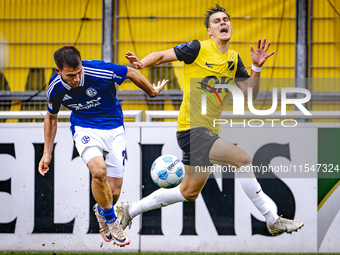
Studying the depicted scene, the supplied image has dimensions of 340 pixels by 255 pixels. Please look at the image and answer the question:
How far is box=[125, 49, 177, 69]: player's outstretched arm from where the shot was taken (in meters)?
3.49

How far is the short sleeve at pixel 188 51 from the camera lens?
3.85 m

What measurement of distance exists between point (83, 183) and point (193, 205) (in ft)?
5.01

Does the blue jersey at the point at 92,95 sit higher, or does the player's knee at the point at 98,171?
the blue jersey at the point at 92,95

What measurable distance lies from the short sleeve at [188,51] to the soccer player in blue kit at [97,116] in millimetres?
339

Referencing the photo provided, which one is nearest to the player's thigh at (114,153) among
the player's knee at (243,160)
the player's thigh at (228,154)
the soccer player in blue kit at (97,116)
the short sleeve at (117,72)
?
the soccer player in blue kit at (97,116)

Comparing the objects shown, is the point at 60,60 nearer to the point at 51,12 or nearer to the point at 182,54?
the point at 182,54

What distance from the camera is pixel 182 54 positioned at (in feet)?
12.7

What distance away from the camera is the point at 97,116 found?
3.96 m

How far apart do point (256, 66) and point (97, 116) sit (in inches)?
67.1

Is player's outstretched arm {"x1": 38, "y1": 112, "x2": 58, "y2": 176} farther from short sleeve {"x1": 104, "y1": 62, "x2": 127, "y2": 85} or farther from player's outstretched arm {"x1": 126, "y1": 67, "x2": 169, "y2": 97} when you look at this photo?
Answer: player's outstretched arm {"x1": 126, "y1": 67, "x2": 169, "y2": 97}

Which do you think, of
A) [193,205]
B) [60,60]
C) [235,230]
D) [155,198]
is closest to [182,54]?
[60,60]

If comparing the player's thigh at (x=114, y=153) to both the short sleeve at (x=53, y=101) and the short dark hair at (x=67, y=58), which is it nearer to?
the short sleeve at (x=53, y=101)

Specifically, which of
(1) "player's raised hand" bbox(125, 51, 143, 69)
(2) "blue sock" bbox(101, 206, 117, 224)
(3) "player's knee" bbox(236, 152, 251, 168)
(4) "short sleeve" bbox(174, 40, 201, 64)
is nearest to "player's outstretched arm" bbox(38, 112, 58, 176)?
(2) "blue sock" bbox(101, 206, 117, 224)

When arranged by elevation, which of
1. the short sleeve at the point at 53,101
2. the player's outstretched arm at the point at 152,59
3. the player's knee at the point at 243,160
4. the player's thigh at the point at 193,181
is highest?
the player's outstretched arm at the point at 152,59
